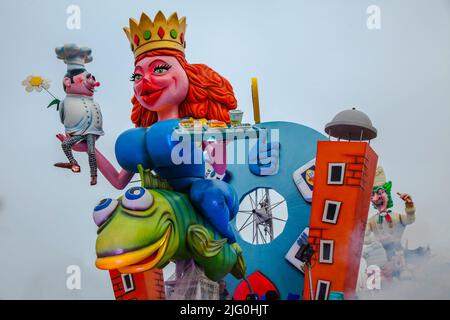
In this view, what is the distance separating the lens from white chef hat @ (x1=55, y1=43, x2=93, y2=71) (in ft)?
16.4

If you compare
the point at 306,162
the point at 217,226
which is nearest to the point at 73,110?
the point at 217,226

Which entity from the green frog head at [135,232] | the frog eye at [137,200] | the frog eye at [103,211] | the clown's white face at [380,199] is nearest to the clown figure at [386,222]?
the clown's white face at [380,199]

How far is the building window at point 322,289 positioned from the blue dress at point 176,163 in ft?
3.11

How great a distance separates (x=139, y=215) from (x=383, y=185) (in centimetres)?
291

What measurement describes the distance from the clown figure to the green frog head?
2513 mm

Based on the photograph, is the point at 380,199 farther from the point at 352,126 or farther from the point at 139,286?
the point at 139,286

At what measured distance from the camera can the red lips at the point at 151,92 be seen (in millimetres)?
5024

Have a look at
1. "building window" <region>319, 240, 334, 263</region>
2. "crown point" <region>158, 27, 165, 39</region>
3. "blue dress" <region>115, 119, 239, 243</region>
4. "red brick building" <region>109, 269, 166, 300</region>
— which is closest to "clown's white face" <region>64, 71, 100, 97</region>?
"blue dress" <region>115, 119, 239, 243</region>

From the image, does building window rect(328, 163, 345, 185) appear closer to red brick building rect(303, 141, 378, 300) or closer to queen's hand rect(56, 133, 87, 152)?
red brick building rect(303, 141, 378, 300)

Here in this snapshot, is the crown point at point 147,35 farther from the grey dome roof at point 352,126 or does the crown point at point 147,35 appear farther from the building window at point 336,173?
the building window at point 336,173

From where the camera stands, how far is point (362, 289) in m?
5.82

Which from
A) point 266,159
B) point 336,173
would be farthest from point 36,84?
point 336,173
